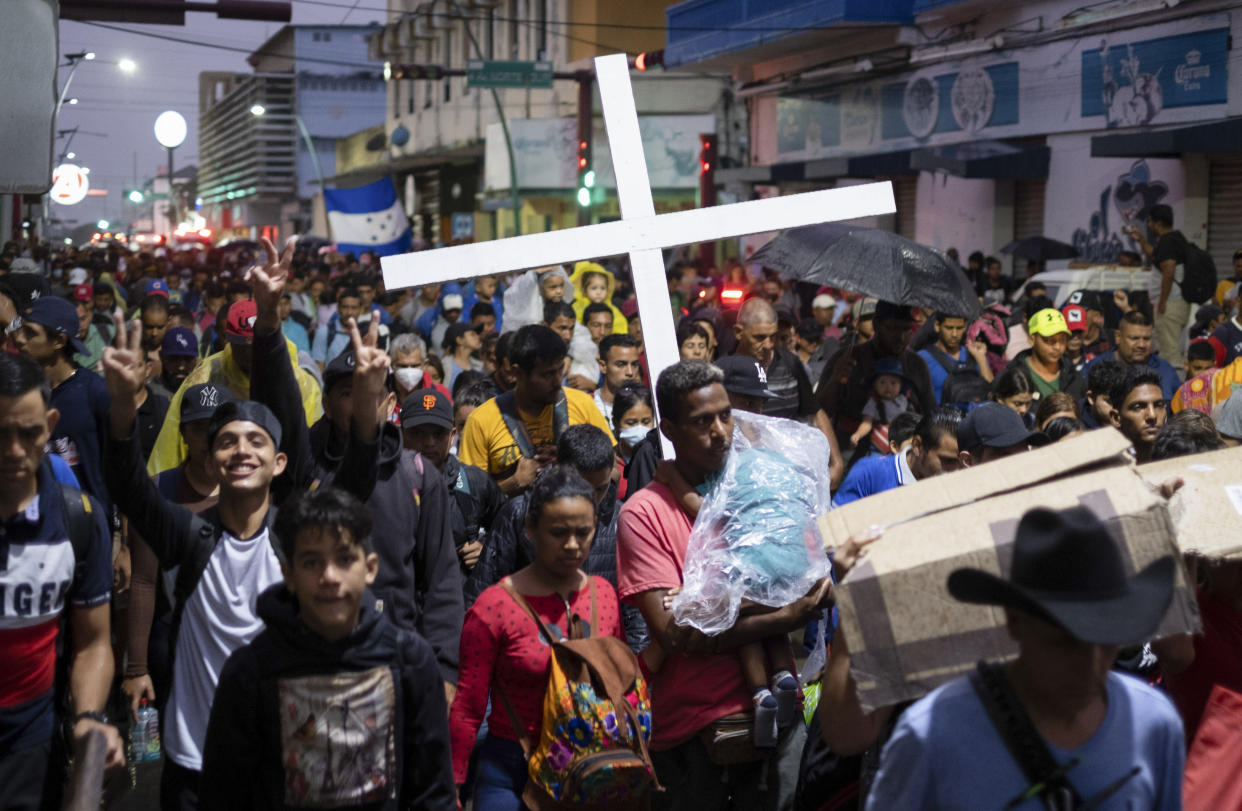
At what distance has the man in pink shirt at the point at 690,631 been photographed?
13.7ft

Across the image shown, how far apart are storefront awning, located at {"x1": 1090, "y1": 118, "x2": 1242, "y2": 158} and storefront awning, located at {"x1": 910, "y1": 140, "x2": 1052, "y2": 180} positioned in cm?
260

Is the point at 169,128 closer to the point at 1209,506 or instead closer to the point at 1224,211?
the point at 1224,211

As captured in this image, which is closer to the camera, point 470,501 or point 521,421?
point 470,501

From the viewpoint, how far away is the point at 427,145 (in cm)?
5062

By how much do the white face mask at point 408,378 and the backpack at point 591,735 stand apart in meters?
3.88

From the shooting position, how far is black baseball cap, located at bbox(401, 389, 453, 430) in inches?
230

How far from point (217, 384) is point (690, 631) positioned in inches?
92.9

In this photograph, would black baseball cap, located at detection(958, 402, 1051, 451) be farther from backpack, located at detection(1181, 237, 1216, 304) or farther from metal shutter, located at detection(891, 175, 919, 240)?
metal shutter, located at detection(891, 175, 919, 240)

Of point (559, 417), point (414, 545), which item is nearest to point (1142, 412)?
point (559, 417)

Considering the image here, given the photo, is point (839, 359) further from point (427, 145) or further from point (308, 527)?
point (427, 145)

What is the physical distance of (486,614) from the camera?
Result: 4238mm

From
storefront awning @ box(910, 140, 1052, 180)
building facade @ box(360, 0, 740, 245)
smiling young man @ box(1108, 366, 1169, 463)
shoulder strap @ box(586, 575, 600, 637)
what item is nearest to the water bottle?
shoulder strap @ box(586, 575, 600, 637)

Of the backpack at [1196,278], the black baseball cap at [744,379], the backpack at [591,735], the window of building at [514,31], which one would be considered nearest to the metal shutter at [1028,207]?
the backpack at [1196,278]

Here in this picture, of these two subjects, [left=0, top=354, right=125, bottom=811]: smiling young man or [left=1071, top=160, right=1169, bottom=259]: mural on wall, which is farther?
[left=1071, top=160, right=1169, bottom=259]: mural on wall
